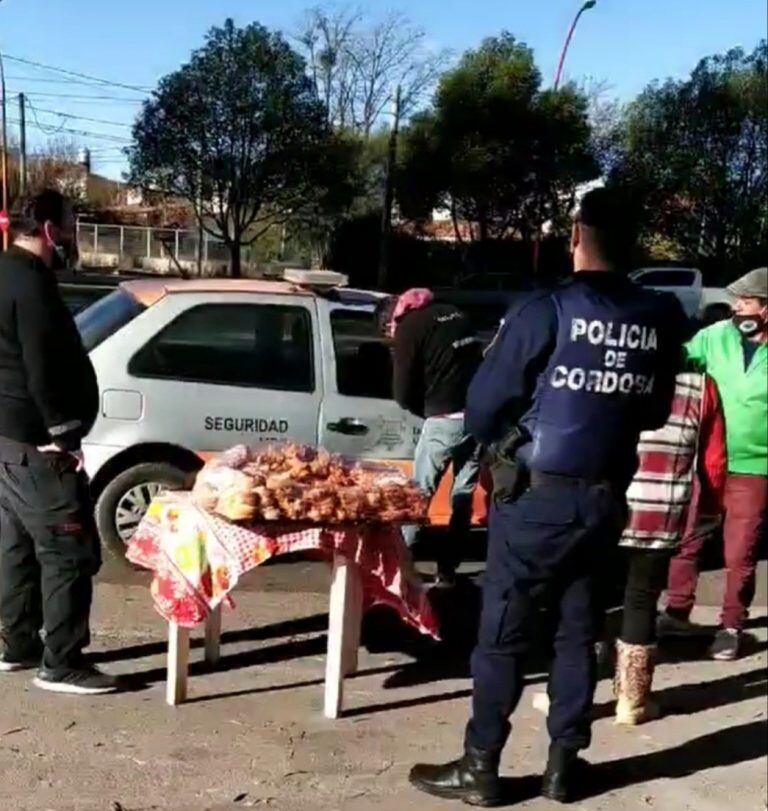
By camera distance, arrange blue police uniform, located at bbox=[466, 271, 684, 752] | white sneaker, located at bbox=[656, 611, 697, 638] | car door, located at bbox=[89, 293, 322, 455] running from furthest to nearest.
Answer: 1. car door, located at bbox=[89, 293, 322, 455]
2. white sneaker, located at bbox=[656, 611, 697, 638]
3. blue police uniform, located at bbox=[466, 271, 684, 752]

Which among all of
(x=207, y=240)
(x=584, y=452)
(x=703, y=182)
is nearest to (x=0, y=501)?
(x=207, y=240)

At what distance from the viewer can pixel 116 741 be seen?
404 cm

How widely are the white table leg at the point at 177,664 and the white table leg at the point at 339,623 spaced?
47cm

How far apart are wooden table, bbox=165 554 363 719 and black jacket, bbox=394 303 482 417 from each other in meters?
1.22

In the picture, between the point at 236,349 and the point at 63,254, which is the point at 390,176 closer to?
the point at 63,254

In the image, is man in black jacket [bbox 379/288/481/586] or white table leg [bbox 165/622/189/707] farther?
man in black jacket [bbox 379/288/481/586]

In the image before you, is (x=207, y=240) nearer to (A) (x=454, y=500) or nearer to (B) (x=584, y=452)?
(B) (x=584, y=452)

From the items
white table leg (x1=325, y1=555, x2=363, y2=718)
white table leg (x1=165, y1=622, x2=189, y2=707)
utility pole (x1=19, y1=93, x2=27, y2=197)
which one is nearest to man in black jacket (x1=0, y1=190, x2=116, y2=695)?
utility pole (x1=19, y1=93, x2=27, y2=197)

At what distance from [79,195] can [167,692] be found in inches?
65.5

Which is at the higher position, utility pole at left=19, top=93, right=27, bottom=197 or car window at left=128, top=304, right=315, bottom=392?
utility pole at left=19, top=93, right=27, bottom=197

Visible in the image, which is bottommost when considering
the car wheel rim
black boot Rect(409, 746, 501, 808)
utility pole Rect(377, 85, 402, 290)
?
black boot Rect(409, 746, 501, 808)

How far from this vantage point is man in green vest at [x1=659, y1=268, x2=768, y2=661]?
4449mm

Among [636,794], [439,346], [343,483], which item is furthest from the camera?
[439,346]

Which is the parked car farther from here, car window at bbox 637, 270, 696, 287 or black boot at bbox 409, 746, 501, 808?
black boot at bbox 409, 746, 501, 808
